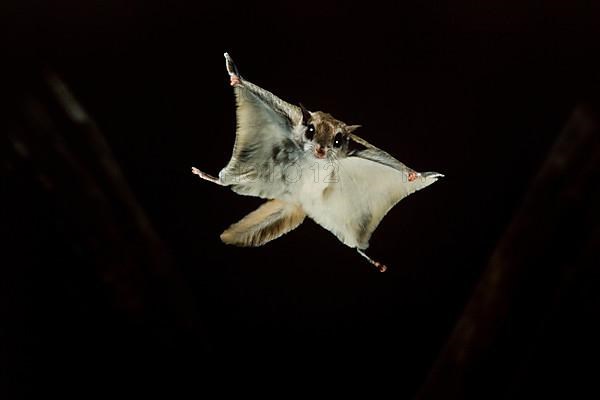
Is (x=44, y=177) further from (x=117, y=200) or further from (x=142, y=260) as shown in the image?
(x=142, y=260)

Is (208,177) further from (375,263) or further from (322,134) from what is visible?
(375,263)

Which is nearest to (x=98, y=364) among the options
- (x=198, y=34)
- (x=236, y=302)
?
(x=236, y=302)

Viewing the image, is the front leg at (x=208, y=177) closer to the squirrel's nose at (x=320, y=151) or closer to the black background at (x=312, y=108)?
the black background at (x=312, y=108)

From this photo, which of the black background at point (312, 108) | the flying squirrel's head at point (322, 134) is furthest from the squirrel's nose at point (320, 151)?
the black background at point (312, 108)

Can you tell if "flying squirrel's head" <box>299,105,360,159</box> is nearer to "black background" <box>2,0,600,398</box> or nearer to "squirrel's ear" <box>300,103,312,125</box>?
"squirrel's ear" <box>300,103,312,125</box>

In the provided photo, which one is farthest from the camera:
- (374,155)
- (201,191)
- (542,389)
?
(542,389)

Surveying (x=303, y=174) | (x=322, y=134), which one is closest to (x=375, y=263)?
(x=303, y=174)

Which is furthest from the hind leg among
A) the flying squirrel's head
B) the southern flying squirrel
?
the flying squirrel's head

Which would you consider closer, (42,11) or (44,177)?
(42,11)
